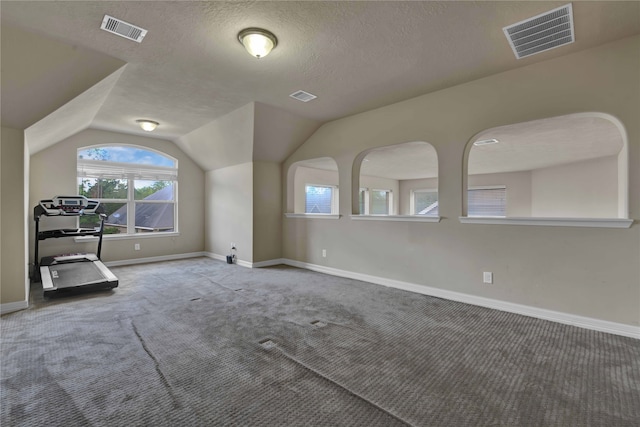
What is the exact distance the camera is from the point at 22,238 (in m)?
3.33

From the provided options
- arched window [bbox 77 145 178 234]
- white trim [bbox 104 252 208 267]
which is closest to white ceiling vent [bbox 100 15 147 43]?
arched window [bbox 77 145 178 234]

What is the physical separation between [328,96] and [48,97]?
3103 millimetres

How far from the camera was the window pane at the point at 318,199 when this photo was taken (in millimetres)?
8461

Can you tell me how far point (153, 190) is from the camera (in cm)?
656

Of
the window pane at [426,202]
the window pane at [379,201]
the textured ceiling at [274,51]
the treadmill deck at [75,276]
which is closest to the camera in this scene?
the textured ceiling at [274,51]

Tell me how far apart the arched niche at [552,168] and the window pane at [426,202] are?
1323 millimetres

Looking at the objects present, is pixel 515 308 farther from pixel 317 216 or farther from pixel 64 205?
pixel 64 205

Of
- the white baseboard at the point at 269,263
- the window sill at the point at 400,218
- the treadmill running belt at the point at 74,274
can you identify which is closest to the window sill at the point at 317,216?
the window sill at the point at 400,218

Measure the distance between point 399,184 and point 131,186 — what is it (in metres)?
8.84

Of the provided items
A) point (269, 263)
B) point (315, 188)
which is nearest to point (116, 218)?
point (269, 263)

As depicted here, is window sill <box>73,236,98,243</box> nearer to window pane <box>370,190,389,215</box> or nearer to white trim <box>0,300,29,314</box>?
white trim <box>0,300,29,314</box>

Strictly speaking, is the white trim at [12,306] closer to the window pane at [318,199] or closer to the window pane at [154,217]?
the window pane at [154,217]

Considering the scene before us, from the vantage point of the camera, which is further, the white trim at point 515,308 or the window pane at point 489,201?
the window pane at point 489,201

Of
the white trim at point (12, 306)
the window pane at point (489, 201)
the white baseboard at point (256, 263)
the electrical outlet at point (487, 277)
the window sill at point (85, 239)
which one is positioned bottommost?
the white trim at point (12, 306)
